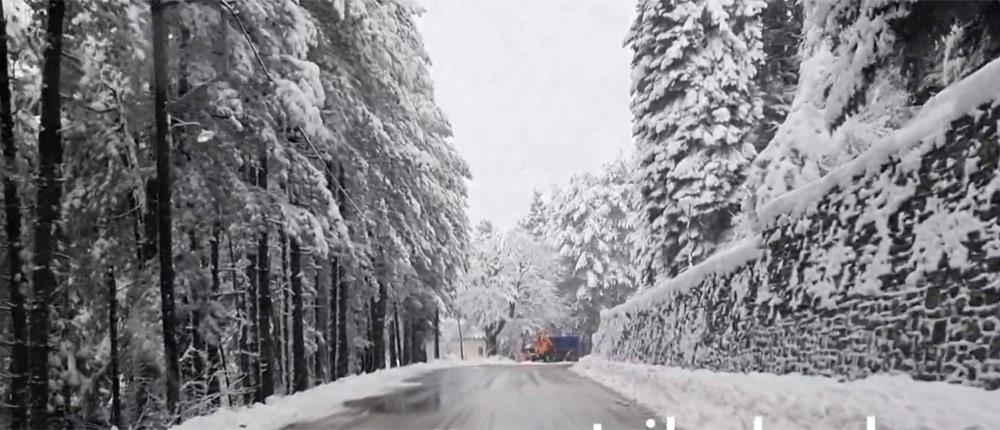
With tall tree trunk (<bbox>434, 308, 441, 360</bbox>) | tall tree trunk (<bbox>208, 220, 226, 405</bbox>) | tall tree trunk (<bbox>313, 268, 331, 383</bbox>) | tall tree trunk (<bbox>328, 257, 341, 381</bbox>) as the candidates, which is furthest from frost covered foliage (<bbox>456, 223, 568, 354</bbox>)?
tall tree trunk (<bbox>208, 220, 226, 405</bbox>)

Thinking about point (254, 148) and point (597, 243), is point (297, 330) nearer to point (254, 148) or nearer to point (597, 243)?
point (254, 148)

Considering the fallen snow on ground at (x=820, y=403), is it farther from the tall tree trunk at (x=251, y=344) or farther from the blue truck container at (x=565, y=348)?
the blue truck container at (x=565, y=348)

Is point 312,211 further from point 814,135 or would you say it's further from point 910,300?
point 910,300

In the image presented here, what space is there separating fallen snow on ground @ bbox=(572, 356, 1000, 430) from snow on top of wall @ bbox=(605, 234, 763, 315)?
2.35 meters

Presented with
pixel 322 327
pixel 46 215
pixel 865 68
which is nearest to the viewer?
pixel 46 215

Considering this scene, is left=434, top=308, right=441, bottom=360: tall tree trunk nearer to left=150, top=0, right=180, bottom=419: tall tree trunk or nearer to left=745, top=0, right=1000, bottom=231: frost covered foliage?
left=745, top=0, right=1000, bottom=231: frost covered foliage

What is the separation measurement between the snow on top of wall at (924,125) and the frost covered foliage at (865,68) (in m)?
1.90

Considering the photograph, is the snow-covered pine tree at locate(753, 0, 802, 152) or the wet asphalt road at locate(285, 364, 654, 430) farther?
the snow-covered pine tree at locate(753, 0, 802, 152)

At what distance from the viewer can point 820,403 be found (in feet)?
25.4

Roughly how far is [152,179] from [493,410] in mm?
6895

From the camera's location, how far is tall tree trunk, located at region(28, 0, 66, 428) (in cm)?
962

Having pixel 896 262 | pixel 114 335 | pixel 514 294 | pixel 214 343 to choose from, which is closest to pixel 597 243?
pixel 514 294

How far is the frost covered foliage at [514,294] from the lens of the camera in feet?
198

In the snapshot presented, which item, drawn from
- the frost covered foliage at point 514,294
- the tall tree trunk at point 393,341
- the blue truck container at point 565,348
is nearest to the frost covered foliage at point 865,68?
the tall tree trunk at point 393,341
